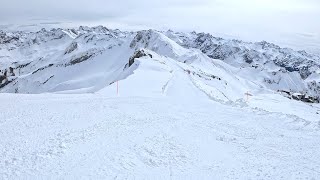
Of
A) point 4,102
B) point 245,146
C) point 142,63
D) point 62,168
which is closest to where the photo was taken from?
point 62,168

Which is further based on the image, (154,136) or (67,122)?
(67,122)

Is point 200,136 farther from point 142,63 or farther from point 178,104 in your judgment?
point 142,63

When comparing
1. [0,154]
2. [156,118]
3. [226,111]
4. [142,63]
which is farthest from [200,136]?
[142,63]

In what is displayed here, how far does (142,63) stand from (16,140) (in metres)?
53.7

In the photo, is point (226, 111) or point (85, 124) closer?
point (85, 124)

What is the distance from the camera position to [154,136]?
72.0 ft

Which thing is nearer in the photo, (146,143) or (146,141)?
(146,143)

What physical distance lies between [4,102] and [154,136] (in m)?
13.0

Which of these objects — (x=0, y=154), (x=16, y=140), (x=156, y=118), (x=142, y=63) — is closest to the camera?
(x=0, y=154)

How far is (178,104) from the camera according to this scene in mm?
33094

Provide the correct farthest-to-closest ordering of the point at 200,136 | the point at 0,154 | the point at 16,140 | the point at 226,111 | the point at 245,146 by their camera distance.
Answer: the point at 226,111 < the point at 200,136 < the point at 245,146 < the point at 16,140 < the point at 0,154

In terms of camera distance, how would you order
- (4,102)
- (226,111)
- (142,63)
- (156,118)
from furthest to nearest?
(142,63), (226,111), (4,102), (156,118)

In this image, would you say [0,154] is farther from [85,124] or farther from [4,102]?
[4,102]

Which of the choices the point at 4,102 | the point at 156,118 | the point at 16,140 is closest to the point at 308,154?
the point at 156,118
